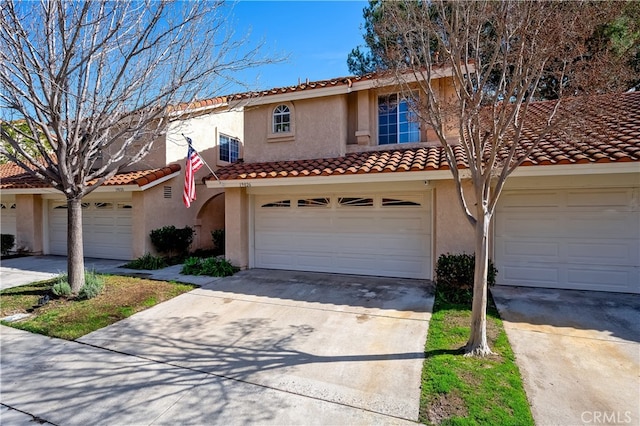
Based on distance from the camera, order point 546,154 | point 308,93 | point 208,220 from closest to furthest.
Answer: point 546,154, point 308,93, point 208,220

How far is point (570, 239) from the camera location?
805 centimetres

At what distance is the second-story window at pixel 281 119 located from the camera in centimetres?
1170

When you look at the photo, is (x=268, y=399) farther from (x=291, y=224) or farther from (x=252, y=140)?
(x=252, y=140)

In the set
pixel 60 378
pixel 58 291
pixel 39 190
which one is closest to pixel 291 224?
pixel 58 291

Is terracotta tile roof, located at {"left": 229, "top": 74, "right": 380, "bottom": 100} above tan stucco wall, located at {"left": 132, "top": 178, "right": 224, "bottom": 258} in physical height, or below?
above

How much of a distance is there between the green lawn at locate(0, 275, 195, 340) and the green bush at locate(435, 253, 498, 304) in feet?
21.1

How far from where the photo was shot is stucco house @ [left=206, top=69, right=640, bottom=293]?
25.1 ft

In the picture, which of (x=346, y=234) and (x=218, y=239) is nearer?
(x=346, y=234)

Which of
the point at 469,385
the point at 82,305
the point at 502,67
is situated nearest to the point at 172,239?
the point at 82,305

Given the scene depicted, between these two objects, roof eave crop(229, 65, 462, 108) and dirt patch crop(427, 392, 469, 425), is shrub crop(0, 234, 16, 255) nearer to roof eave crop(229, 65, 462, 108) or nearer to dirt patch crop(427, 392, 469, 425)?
roof eave crop(229, 65, 462, 108)

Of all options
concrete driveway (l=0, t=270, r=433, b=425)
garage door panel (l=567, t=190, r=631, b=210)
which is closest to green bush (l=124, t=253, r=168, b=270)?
concrete driveway (l=0, t=270, r=433, b=425)

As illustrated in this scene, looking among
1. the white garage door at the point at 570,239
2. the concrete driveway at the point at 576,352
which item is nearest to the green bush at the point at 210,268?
the concrete driveway at the point at 576,352

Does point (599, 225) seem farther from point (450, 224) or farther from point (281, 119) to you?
point (281, 119)

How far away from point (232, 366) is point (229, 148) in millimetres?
13183
